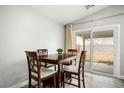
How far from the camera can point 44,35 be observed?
10.4ft

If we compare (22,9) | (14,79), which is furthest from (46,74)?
(22,9)

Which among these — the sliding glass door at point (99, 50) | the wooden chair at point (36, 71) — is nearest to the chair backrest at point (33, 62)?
the wooden chair at point (36, 71)

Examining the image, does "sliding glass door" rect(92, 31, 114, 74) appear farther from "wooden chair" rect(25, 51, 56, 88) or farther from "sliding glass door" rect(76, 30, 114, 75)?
"wooden chair" rect(25, 51, 56, 88)

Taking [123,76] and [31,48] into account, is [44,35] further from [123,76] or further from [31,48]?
[123,76]

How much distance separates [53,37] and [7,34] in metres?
1.75

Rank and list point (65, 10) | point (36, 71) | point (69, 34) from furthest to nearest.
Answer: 1. point (69, 34)
2. point (65, 10)
3. point (36, 71)

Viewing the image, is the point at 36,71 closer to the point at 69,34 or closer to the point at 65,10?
the point at 65,10

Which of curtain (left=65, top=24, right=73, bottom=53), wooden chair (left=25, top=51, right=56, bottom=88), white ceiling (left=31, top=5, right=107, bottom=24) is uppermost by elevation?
white ceiling (left=31, top=5, right=107, bottom=24)

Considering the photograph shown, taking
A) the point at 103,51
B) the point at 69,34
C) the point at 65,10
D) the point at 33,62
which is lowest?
the point at 33,62

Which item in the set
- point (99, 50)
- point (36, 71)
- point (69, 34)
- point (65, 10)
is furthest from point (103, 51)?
point (36, 71)

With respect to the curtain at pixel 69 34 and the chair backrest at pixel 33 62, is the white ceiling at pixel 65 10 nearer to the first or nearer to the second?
the curtain at pixel 69 34

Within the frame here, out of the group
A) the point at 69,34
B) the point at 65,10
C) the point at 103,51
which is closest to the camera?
the point at 65,10

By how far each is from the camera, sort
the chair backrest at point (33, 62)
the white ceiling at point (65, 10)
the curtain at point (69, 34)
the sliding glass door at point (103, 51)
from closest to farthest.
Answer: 1. the chair backrest at point (33, 62)
2. the white ceiling at point (65, 10)
3. the sliding glass door at point (103, 51)
4. the curtain at point (69, 34)

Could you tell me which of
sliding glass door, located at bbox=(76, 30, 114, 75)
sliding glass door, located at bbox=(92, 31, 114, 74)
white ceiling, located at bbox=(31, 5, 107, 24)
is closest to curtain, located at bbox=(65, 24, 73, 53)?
white ceiling, located at bbox=(31, 5, 107, 24)
